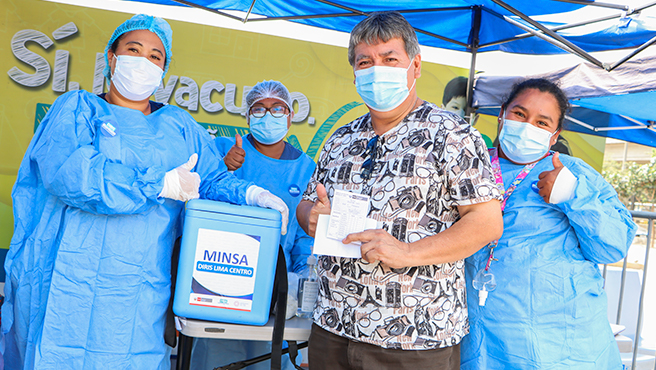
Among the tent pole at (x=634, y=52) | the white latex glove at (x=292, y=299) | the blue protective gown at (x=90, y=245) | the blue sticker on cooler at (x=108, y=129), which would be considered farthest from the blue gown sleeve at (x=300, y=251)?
the tent pole at (x=634, y=52)

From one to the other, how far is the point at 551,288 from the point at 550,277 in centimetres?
4

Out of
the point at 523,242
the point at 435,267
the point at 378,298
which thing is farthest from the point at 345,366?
the point at 523,242

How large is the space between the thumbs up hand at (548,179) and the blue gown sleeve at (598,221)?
0.07 meters

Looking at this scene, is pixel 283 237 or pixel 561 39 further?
pixel 561 39

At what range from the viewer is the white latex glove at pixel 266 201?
76.4 inches

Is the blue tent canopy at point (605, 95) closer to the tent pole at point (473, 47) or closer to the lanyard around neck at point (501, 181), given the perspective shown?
the tent pole at point (473, 47)

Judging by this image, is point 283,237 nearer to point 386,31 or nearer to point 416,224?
point 416,224

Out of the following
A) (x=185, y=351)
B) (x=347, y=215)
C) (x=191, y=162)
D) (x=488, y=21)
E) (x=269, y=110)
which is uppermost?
(x=488, y=21)

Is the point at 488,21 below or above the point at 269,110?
above

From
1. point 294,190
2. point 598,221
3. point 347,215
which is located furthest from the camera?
point 294,190

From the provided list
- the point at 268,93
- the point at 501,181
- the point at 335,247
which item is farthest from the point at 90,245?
the point at 501,181

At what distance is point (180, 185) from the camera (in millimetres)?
1775

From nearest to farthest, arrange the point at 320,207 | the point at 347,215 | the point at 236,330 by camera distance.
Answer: the point at 347,215 → the point at 320,207 → the point at 236,330

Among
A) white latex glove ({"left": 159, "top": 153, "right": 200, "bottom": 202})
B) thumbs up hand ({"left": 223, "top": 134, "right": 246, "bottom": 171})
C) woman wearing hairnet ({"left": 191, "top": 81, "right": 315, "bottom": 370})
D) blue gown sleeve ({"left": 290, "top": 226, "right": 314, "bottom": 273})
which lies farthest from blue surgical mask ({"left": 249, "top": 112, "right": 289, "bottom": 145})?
white latex glove ({"left": 159, "top": 153, "right": 200, "bottom": 202})
